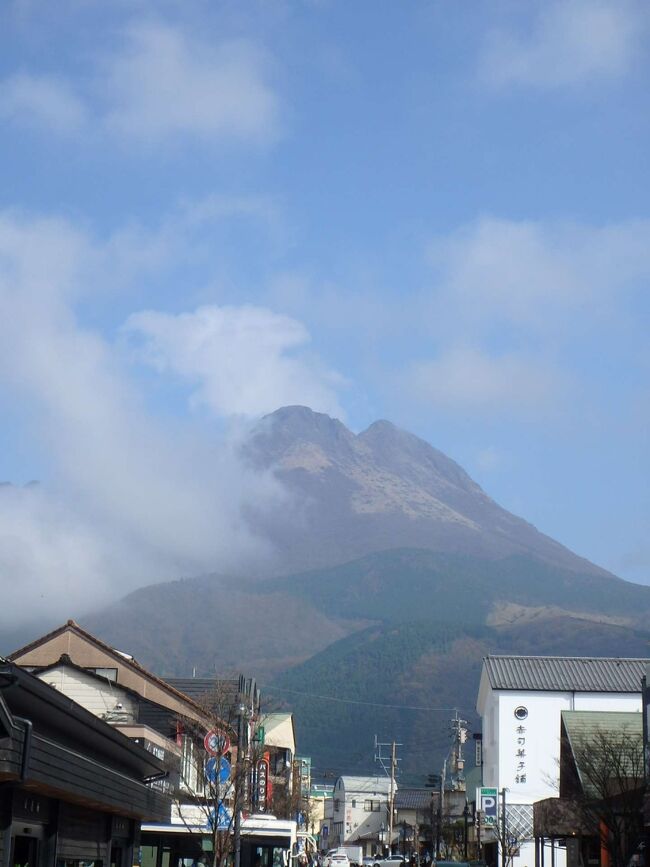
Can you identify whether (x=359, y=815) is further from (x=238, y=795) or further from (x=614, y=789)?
(x=238, y=795)

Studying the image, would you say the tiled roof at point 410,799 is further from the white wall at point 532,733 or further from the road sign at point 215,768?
the road sign at point 215,768

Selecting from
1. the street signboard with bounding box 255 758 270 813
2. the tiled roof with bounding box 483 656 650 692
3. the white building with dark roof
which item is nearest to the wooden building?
the street signboard with bounding box 255 758 270 813

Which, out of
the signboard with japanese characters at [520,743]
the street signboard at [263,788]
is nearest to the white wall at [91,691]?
the street signboard at [263,788]

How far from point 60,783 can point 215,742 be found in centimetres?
2309

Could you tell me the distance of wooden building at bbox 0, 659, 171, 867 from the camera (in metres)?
14.4

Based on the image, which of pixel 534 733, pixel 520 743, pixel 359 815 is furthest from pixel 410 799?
pixel 520 743

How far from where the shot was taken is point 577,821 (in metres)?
41.7

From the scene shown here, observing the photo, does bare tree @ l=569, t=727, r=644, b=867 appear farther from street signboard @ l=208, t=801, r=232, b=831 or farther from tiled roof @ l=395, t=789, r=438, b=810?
tiled roof @ l=395, t=789, r=438, b=810

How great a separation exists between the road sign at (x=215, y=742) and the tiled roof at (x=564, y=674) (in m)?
39.8

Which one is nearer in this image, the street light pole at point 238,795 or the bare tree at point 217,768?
the street light pole at point 238,795

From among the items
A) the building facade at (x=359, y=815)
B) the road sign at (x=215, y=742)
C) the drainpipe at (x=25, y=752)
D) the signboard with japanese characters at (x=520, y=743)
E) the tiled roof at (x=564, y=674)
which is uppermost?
the tiled roof at (x=564, y=674)

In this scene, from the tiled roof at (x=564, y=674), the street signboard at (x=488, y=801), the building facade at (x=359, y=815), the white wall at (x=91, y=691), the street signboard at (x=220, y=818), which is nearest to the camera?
the street signboard at (x=220, y=818)

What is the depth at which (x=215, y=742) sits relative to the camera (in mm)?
38688

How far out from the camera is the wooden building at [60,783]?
1445 cm
